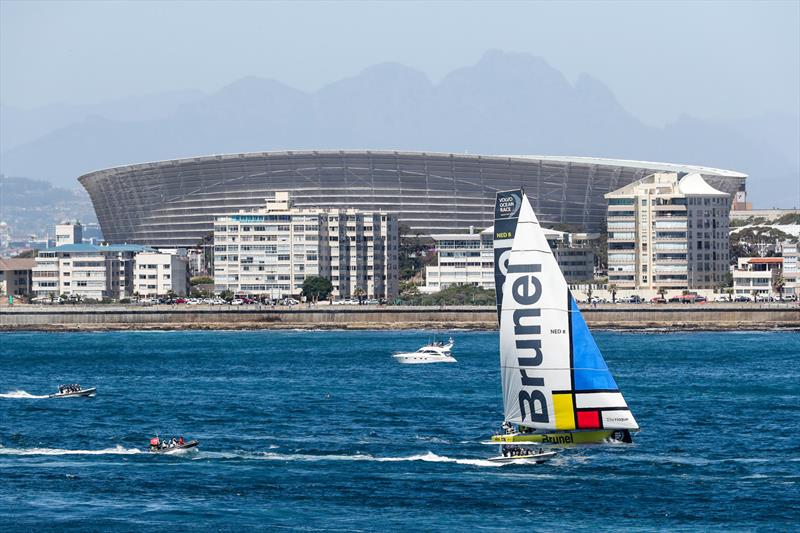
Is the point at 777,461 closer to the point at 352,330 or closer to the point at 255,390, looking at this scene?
the point at 255,390

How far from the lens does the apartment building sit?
192 meters

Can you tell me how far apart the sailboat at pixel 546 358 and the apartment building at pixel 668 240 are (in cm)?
13710

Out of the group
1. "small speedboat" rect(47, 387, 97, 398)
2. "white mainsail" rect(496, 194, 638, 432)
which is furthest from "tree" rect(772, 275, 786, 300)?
"white mainsail" rect(496, 194, 638, 432)

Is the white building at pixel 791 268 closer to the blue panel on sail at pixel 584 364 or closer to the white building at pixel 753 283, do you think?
the white building at pixel 753 283

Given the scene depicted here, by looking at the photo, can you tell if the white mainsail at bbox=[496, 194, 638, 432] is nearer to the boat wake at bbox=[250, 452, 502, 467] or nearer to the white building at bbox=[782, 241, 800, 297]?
the boat wake at bbox=[250, 452, 502, 467]

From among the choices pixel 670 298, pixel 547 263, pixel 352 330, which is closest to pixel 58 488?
pixel 547 263

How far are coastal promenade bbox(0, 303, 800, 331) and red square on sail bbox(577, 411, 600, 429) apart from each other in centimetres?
10312

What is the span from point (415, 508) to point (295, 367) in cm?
5959

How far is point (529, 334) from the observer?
2210 inches

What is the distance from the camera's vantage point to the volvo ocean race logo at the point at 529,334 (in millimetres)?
55906

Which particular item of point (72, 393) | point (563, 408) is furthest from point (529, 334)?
point (72, 393)

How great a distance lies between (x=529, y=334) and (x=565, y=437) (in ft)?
13.6

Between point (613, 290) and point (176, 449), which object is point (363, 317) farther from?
point (176, 449)

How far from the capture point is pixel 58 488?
54.3 meters
